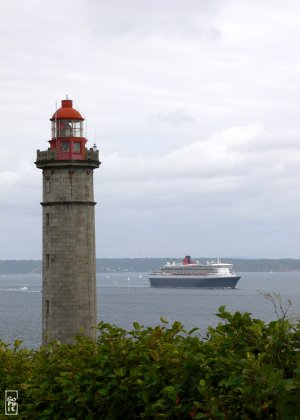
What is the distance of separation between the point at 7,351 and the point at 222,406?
9925mm

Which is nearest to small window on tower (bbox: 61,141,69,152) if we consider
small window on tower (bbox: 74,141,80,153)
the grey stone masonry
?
small window on tower (bbox: 74,141,80,153)

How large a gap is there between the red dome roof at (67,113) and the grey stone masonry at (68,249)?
6.37 ft

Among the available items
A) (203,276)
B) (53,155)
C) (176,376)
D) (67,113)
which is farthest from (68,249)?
(203,276)

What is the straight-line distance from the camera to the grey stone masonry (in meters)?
26.4

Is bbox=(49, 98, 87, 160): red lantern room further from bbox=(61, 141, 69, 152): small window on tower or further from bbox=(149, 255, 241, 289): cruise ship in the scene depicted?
bbox=(149, 255, 241, 289): cruise ship

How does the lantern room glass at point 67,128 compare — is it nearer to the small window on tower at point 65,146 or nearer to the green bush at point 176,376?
the small window on tower at point 65,146

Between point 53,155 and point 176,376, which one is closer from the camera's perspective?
point 176,376

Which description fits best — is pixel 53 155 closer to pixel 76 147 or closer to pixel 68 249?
pixel 76 147

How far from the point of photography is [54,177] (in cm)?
2725

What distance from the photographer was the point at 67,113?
93.3ft

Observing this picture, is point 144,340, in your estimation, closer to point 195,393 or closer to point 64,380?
point 64,380

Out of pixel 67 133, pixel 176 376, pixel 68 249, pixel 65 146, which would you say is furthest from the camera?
pixel 67 133

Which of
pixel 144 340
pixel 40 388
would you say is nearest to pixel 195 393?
pixel 144 340

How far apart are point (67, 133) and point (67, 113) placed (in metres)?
0.87
